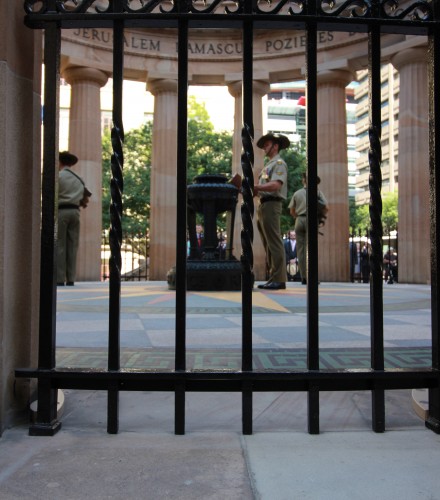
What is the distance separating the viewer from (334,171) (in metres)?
14.4

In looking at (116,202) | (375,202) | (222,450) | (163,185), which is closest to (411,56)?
(163,185)

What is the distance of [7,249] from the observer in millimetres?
1952

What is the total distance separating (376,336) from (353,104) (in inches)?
4139

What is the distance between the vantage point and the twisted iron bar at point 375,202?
2080mm

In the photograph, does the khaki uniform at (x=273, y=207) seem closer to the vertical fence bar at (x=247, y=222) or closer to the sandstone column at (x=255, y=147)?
the vertical fence bar at (x=247, y=222)

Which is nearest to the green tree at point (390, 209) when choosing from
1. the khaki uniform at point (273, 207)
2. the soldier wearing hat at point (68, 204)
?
the khaki uniform at point (273, 207)

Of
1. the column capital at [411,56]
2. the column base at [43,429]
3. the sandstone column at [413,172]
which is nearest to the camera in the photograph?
the column base at [43,429]

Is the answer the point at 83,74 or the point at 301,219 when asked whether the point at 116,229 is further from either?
the point at 83,74

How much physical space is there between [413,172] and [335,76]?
3.86 m

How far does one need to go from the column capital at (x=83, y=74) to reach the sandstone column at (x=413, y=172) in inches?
340

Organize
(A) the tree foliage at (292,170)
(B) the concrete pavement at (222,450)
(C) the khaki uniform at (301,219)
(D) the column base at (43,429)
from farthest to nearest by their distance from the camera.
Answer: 1. (A) the tree foliage at (292,170)
2. (C) the khaki uniform at (301,219)
3. (D) the column base at (43,429)
4. (B) the concrete pavement at (222,450)

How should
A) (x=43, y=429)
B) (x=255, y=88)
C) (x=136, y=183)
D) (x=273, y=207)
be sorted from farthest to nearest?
(x=136, y=183) → (x=255, y=88) → (x=273, y=207) → (x=43, y=429)

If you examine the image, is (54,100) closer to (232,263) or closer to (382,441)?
(382,441)

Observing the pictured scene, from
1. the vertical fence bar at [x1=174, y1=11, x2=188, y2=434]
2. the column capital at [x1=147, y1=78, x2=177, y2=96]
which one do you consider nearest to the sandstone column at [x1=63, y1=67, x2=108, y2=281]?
the column capital at [x1=147, y1=78, x2=177, y2=96]
